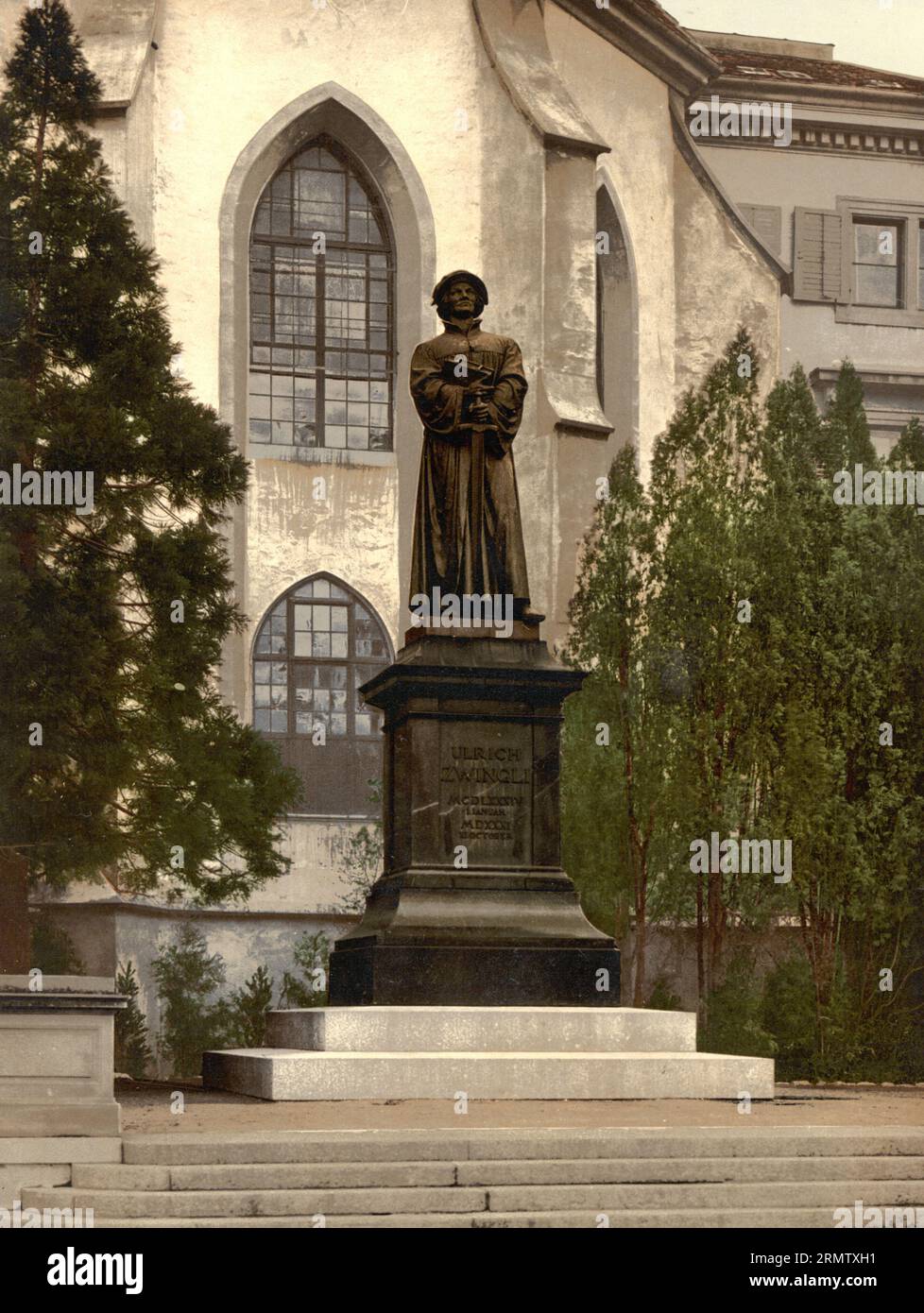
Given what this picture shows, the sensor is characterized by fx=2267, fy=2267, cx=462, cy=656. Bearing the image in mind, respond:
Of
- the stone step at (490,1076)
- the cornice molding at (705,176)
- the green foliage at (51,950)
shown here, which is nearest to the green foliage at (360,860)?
the green foliage at (51,950)

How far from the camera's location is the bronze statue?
51.9 feet

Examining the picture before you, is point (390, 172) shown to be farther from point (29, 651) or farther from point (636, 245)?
point (29, 651)

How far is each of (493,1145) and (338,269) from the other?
22333mm

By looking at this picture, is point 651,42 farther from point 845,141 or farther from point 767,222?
point 845,141

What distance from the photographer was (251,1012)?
25922 millimetres

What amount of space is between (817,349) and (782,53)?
7767 millimetres

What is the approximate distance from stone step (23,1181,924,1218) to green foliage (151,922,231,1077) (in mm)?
14795

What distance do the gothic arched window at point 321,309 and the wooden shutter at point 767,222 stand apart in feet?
37.8

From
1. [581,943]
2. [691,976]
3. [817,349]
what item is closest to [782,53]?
[817,349]

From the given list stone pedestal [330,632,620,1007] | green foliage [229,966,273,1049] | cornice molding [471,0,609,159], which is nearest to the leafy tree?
stone pedestal [330,632,620,1007]

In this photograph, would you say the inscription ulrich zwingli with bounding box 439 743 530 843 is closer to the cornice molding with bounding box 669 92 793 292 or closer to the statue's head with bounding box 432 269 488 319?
the statue's head with bounding box 432 269 488 319

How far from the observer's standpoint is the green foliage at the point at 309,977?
26.4 meters

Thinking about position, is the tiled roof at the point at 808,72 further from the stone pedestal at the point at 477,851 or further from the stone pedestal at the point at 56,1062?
the stone pedestal at the point at 56,1062

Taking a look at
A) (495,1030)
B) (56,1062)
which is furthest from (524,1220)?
(495,1030)
